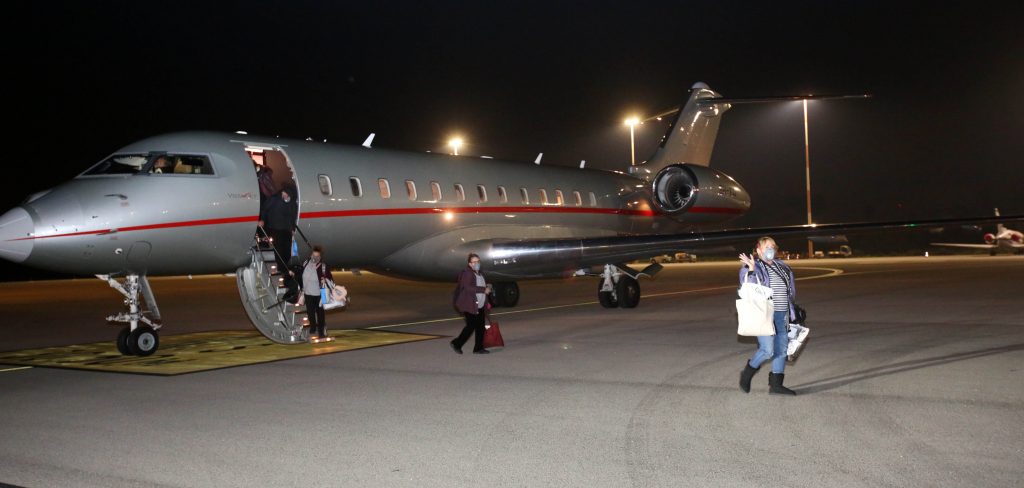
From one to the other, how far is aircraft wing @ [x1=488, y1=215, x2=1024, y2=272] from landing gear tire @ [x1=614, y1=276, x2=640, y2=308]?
1.17m

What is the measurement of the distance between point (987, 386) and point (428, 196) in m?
10.6

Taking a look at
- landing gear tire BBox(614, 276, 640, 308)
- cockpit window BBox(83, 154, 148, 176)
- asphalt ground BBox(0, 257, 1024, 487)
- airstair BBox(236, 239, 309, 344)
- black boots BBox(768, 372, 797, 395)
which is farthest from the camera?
landing gear tire BBox(614, 276, 640, 308)

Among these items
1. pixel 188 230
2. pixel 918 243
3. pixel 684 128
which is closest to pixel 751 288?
pixel 188 230

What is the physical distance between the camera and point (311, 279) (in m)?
12.9

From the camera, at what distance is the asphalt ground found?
5.62 meters

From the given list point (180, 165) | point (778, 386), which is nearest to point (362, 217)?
point (180, 165)

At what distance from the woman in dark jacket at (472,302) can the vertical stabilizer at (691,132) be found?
13.4 metres

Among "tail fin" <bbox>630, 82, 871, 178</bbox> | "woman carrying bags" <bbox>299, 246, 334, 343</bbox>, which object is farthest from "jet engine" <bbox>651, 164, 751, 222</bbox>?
"woman carrying bags" <bbox>299, 246, 334, 343</bbox>

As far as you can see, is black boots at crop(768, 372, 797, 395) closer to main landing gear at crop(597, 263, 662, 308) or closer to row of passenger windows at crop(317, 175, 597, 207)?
row of passenger windows at crop(317, 175, 597, 207)

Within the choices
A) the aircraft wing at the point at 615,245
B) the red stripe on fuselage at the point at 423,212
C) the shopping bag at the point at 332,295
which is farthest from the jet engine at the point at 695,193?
the shopping bag at the point at 332,295

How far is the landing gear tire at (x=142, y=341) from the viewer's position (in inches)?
472

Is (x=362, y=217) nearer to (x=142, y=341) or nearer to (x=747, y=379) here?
(x=142, y=341)

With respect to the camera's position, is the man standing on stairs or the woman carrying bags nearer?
the woman carrying bags

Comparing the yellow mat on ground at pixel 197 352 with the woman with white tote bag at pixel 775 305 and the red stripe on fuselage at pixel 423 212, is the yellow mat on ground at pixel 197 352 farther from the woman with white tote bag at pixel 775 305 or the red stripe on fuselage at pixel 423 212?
the woman with white tote bag at pixel 775 305
